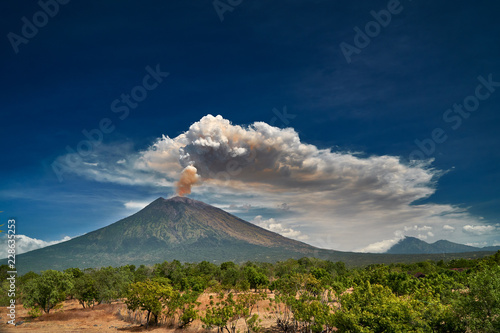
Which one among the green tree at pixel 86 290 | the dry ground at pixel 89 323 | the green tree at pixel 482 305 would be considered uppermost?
the green tree at pixel 482 305

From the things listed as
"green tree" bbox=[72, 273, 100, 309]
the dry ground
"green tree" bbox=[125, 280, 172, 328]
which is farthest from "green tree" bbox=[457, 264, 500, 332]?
"green tree" bbox=[72, 273, 100, 309]

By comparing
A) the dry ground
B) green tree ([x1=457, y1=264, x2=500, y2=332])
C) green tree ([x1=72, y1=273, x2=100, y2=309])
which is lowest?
the dry ground

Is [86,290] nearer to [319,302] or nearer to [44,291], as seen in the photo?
[44,291]

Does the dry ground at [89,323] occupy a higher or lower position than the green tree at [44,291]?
lower

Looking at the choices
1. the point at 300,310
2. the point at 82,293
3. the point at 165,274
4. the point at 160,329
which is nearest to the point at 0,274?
the point at 165,274

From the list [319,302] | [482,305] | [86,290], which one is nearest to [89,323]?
[86,290]

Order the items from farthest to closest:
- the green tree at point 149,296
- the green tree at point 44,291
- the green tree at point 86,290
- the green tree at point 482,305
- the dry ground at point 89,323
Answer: the green tree at point 86,290 < the green tree at point 44,291 < the green tree at point 149,296 < the dry ground at point 89,323 < the green tree at point 482,305

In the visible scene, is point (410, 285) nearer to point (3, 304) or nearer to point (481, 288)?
point (481, 288)

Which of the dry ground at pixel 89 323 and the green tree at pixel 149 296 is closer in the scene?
the dry ground at pixel 89 323

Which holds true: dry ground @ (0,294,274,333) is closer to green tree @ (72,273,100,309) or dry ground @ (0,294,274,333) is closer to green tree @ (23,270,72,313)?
green tree @ (23,270,72,313)

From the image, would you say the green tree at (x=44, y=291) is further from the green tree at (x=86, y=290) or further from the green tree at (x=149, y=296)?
the green tree at (x=149, y=296)

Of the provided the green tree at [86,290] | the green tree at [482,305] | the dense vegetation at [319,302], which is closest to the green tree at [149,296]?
the dense vegetation at [319,302]
